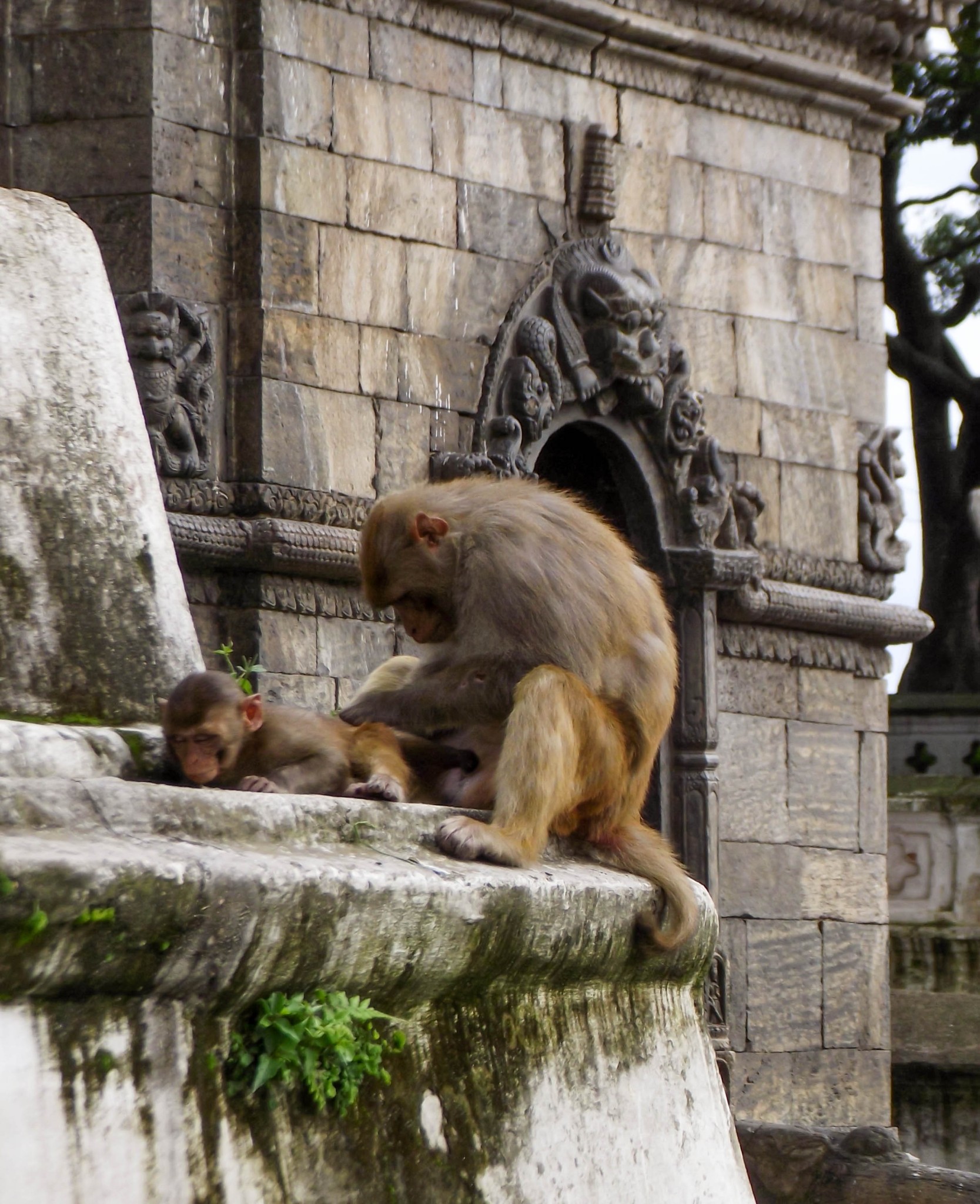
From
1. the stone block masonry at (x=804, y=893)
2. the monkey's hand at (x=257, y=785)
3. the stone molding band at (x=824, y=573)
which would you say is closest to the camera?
the monkey's hand at (x=257, y=785)

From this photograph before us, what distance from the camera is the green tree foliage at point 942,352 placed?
18.9 metres

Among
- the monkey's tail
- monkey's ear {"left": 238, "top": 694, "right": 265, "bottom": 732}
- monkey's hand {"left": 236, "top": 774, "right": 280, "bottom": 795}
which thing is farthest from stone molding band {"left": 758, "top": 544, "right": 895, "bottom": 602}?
monkey's hand {"left": 236, "top": 774, "right": 280, "bottom": 795}

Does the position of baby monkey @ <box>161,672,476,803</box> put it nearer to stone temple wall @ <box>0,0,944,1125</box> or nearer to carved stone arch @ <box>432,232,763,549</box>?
stone temple wall @ <box>0,0,944,1125</box>

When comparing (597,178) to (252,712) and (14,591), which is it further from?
(14,591)

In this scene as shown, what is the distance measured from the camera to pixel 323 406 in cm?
894

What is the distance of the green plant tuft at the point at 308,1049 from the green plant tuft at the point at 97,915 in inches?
11.8

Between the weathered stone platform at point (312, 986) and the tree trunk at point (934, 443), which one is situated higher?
the tree trunk at point (934, 443)

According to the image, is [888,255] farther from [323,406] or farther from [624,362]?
[323,406]

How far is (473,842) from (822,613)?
7948mm

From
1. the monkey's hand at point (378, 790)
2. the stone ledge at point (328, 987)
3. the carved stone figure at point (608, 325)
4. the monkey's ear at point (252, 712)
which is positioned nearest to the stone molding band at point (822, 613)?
the carved stone figure at point (608, 325)

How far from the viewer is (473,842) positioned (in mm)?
3395

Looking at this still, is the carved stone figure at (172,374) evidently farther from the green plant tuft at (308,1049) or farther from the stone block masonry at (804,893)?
the green plant tuft at (308,1049)

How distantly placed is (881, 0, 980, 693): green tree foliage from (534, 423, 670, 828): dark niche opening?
824cm

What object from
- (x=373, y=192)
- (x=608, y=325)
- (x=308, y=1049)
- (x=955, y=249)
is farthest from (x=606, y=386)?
(x=955, y=249)
